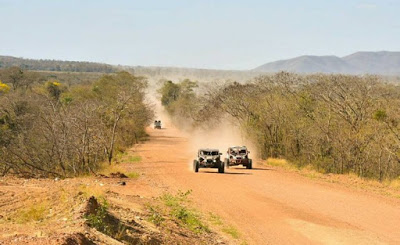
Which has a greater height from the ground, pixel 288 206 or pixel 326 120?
pixel 326 120

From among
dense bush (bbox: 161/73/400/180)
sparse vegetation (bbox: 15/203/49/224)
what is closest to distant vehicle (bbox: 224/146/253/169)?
dense bush (bbox: 161/73/400/180)

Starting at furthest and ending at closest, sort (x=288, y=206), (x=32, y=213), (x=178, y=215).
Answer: (x=288, y=206), (x=178, y=215), (x=32, y=213)

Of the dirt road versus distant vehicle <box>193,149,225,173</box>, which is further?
distant vehicle <box>193,149,225,173</box>

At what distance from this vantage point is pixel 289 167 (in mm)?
39312

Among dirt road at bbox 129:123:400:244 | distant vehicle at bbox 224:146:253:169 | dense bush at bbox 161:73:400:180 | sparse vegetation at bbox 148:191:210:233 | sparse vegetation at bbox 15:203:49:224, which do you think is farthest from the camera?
distant vehicle at bbox 224:146:253:169

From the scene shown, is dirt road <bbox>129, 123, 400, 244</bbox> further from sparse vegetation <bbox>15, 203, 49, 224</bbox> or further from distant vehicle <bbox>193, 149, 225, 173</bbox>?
sparse vegetation <bbox>15, 203, 49, 224</bbox>

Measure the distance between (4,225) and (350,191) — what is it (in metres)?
20.2

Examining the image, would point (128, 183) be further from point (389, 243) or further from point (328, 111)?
point (328, 111)

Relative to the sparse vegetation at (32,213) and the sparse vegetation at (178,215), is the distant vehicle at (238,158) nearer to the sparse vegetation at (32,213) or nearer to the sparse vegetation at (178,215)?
the sparse vegetation at (178,215)

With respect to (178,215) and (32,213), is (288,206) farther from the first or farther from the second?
(32,213)

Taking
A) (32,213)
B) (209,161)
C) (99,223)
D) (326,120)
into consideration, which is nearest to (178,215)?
(99,223)

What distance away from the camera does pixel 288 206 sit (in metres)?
22.6

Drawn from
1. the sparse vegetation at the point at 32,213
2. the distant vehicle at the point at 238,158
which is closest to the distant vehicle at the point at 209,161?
the distant vehicle at the point at 238,158

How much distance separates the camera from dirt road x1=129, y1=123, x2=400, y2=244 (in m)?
17.3
